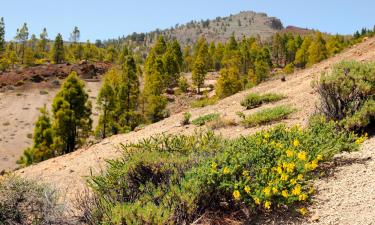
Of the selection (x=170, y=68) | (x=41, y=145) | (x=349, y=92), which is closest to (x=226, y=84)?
(x=170, y=68)

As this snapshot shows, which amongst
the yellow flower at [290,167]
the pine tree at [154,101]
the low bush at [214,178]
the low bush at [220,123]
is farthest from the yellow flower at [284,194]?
the pine tree at [154,101]

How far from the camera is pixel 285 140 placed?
18.6 feet

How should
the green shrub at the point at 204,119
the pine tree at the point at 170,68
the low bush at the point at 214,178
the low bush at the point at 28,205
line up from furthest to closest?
the pine tree at the point at 170,68, the green shrub at the point at 204,119, the low bush at the point at 28,205, the low bush at the point at 214,178

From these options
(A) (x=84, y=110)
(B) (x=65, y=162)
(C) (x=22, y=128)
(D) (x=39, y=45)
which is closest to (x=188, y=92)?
(C) (x=22, y=128)

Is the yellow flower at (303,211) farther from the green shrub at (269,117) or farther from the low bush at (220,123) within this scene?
the low bush at (220,123)

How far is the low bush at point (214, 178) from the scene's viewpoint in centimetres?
439

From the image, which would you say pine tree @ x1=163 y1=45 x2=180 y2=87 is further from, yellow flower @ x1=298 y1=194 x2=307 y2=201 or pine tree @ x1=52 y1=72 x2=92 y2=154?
yellow flower @ x1=298 y1=194 x2=307 y2=201

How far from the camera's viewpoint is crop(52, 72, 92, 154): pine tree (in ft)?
88.6

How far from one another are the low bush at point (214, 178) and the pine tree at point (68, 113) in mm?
22587

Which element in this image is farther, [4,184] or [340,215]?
[4,184]

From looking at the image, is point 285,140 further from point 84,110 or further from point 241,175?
point 84,110

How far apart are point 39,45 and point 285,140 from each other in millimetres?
103005

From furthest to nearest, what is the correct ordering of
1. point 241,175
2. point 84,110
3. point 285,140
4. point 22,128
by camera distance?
point 22,128
point 84,110
point 285,140
point 241,175

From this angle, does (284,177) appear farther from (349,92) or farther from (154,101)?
(154,101)
